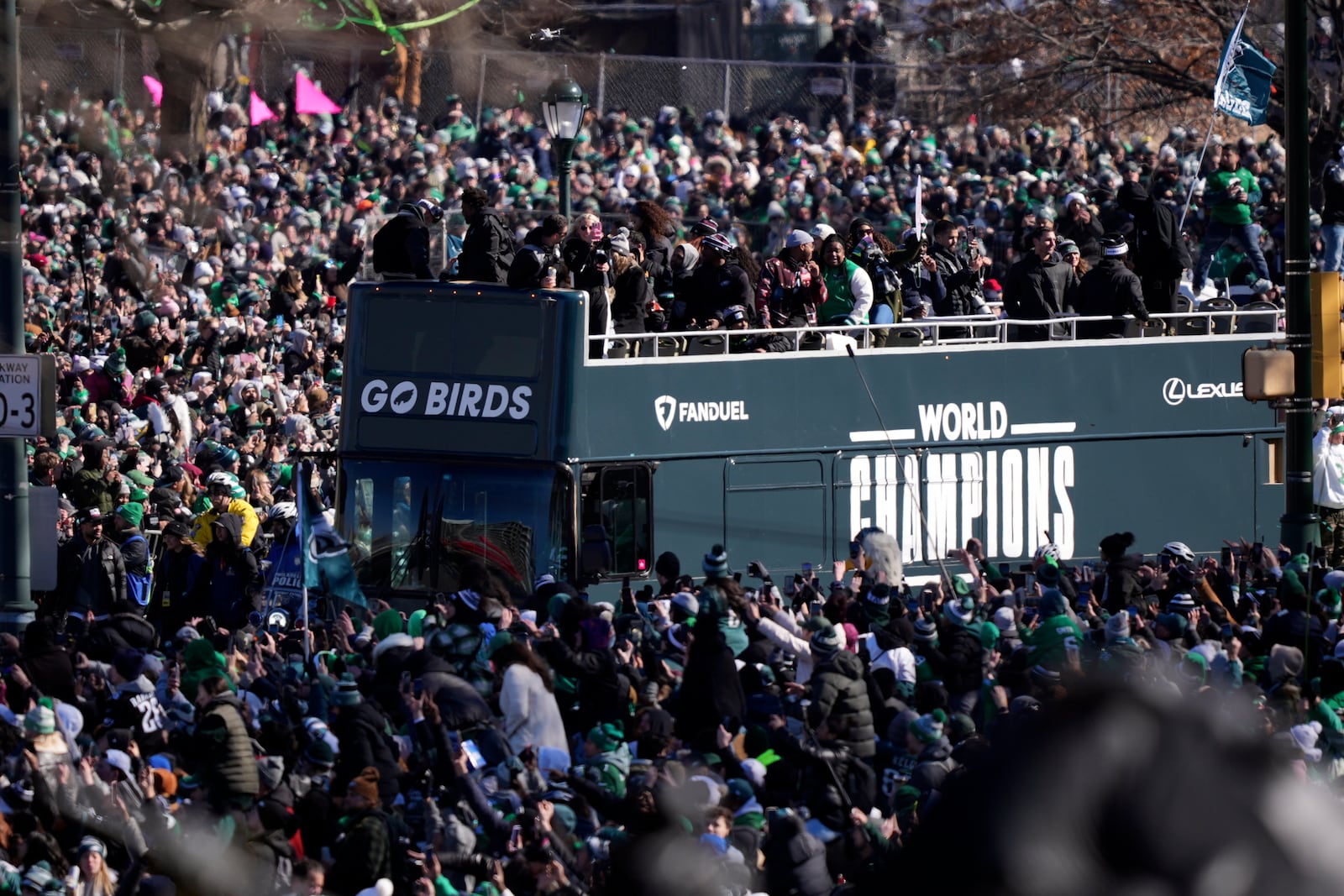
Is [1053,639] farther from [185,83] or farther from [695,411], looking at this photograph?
[185,83]

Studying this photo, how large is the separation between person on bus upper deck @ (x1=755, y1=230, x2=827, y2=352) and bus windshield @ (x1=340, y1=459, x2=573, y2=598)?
262 centimetres

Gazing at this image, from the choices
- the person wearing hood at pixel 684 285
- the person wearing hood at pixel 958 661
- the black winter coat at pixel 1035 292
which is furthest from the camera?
the black winter coat at pixel 1035 292

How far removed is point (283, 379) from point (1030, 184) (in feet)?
38.4

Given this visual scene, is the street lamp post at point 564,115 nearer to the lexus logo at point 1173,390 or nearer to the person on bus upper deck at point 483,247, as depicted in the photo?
the person on bus upper deck at point 483,247

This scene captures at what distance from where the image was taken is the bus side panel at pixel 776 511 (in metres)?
15.1

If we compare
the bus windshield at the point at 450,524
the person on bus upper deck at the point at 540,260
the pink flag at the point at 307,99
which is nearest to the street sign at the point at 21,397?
the bus windshield at the point at 450,524

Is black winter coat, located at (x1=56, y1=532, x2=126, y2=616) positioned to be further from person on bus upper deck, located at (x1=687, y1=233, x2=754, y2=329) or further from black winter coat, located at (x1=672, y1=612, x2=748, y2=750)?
black winter coat, located at (x1=672, y1=612, x2=748, y2=750)

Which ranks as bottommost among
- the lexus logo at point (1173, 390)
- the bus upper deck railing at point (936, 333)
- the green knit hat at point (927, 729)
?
the green knit hat at point (927, 729)

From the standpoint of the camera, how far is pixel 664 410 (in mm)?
14891

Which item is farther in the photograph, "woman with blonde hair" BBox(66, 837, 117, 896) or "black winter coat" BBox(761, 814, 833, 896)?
"woman with blonde hair" BBox(66, 837, 117, 896)

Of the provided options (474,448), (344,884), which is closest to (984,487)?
(474,448)

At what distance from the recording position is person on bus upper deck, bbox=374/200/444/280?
1484cm

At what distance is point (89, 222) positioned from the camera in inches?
1123

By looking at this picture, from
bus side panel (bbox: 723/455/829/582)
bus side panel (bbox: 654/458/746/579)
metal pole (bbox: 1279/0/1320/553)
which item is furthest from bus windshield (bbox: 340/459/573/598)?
metal pole (bbox: 1279/0/1320/553)
